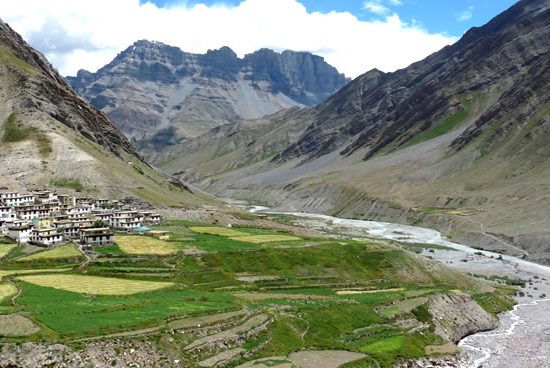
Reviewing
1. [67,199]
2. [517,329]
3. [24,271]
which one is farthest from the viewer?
[67,199]

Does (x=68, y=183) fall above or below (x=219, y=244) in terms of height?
above

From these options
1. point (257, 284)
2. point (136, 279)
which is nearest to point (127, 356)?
point (136, 279)

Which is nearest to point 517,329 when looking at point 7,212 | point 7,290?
point 7,290

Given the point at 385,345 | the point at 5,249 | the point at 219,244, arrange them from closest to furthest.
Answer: the point at 385,345, the point at 5,249, the point at 219,244

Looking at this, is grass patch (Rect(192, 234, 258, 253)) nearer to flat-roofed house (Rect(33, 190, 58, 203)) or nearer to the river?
the river

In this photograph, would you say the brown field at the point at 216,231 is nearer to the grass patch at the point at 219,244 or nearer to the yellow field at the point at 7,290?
the grass patch at the point at 219,244

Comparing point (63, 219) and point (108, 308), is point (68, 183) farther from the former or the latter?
point (108, 308)

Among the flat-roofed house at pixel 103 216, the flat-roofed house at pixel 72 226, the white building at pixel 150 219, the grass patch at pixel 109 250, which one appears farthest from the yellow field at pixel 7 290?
the white building at pixel 150 219
